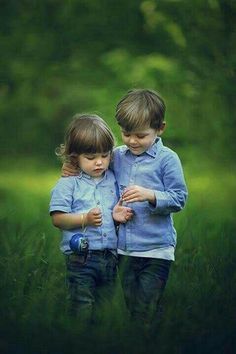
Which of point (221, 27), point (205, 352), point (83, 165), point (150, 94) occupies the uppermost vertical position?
point (221, 27)

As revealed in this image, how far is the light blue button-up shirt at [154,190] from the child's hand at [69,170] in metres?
0.21

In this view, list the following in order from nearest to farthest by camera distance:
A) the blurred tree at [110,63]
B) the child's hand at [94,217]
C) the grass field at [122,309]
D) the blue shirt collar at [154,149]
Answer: the child's hand at [94,217]
the blue shirt collar at [154,149]
the grass field at [122,309]
the blurred tree at [110,63]

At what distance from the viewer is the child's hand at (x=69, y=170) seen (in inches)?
159

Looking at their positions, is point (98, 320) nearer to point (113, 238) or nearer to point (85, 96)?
point (113, 238)

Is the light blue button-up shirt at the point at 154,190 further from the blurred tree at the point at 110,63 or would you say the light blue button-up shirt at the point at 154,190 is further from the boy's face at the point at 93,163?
the blurred tree at the point at 110,63

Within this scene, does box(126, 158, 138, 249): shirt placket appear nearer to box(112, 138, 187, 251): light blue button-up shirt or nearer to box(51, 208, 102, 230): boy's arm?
box(112, 138, 187, 251): light blue button-up shirt

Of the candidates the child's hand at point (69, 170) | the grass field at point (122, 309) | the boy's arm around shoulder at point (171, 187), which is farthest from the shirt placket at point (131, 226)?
the grass field at point (122, 309)

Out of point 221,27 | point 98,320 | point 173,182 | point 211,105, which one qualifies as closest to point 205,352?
point 98,320

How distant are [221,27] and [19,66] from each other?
94cm

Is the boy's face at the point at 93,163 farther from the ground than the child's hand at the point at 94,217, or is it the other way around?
the boy's face at the point at 93,163

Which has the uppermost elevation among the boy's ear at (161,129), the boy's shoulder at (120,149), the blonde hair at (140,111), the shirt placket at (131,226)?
the blonde hair at (140,111)

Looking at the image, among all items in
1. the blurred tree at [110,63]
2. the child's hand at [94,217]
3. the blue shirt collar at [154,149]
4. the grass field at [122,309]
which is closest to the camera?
the child's hand at [94,217]

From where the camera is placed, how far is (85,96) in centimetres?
444

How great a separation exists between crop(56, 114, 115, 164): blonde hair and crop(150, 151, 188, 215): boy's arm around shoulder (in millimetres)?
243
